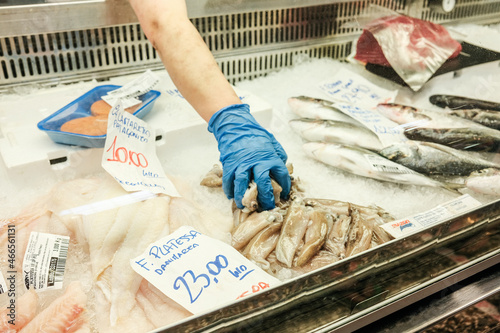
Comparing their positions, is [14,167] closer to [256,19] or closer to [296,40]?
[256,19]

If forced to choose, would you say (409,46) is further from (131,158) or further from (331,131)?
(131,158)

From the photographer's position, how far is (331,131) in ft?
8.05

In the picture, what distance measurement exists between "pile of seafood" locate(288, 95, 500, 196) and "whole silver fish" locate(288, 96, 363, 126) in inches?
0.5

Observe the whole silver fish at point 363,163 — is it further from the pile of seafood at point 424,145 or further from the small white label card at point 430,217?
the small white label card at point 430,217

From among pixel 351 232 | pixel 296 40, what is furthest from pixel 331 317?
pixel 296 40

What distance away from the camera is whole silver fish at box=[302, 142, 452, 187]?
2.04 m

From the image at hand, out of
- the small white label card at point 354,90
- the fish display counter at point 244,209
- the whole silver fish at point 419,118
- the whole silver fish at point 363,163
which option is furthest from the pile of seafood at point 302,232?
the small white label card at point 354,90

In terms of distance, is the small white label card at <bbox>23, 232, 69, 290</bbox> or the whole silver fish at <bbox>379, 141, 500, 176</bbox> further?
the whole silver fish at <bbox>379, 141, 500, 176</bbox>

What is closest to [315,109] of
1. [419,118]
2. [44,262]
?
[419,118]

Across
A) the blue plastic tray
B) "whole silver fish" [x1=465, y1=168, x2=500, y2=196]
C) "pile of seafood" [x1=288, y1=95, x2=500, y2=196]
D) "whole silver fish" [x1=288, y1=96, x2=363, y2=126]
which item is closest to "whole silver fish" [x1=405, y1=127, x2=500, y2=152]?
"pile of seafood" [x1=288, y1=95, x2=500, y2=196]

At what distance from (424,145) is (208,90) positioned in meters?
1.08

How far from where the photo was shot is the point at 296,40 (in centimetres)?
300

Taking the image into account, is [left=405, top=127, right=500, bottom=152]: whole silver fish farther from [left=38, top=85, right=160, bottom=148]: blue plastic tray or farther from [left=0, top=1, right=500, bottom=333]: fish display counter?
[left=38, top=85, right=160, bottom=148]: blue plastic tray

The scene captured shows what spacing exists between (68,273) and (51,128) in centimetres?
93
